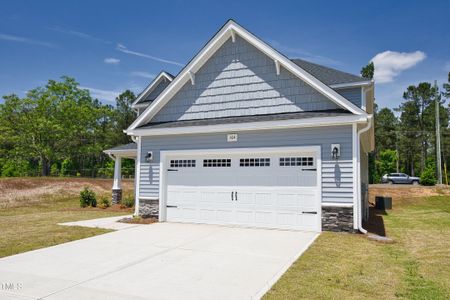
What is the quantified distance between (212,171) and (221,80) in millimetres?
3249

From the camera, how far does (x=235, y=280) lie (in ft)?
16.7

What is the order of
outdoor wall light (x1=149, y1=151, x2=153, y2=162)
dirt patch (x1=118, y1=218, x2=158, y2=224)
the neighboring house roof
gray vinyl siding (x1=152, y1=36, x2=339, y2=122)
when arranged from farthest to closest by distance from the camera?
the neighboring house roof
outdoor wall light (x1=149, y1=151, x2=153, y2=162)
dirt patch (x1=118, y1=218, x2=158, y2=224)
gray vinyl siding (x1=152, y1=36, x2=339, y2=122)

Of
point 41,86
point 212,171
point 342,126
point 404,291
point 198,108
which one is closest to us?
point 404,291

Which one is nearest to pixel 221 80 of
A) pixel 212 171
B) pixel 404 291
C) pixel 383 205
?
pixel 212 171

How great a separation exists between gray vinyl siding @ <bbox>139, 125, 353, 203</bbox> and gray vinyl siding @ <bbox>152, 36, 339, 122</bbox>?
891mm

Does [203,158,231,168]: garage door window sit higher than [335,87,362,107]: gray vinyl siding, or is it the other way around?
[335,87,362,107]: gray vinyl siding

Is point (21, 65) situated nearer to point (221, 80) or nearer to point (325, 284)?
point (221, 80)

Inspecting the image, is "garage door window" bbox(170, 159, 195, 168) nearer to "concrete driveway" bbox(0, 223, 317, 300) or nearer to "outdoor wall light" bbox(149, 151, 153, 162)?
"outdoor wall light" bbox(149, 151, 153, 162)

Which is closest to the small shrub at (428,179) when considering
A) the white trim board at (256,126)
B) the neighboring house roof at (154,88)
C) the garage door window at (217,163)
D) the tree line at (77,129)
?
the tree line at (77,129)

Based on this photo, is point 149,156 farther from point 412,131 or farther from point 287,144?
point 412,131

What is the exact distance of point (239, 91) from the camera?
11273 millimetres

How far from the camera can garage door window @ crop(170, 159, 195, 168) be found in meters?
11.5

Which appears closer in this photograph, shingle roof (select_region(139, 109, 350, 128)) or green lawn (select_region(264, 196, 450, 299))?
green lawn (select_region(264, 196, 450, 299))

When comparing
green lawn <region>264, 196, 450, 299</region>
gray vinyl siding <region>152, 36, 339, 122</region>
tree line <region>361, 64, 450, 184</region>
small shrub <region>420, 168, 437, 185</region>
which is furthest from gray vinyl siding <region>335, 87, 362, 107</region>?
tree line <region>361, 64, 450, 184</region>
